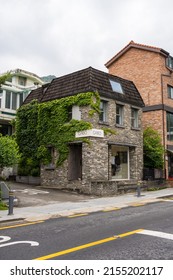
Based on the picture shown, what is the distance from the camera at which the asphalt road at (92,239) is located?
5.89 metres

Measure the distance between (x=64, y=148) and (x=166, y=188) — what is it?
921cm

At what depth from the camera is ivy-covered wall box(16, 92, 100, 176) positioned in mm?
20608

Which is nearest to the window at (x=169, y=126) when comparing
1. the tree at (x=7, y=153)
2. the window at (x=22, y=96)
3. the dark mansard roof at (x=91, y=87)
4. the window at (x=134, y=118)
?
the dark mansard roof at (x=91, y=87)

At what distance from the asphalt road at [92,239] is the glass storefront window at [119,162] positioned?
11.6 metres

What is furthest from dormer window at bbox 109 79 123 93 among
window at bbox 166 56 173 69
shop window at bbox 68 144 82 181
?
window at bbox 166 56 173 69

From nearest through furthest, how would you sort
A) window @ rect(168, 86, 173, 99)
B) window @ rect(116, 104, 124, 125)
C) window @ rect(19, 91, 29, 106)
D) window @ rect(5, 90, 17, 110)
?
window @ rect(116, 104, 124, 125) → window @ rect(168, 86, 173, 99) → window @ rect(5, 90, 17, 110) → window @ rect(19, 91, 29, 106)

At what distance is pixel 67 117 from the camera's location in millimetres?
21766

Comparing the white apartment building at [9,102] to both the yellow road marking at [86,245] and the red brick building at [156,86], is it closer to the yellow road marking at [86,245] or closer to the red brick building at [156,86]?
the red brick building at [156,86]

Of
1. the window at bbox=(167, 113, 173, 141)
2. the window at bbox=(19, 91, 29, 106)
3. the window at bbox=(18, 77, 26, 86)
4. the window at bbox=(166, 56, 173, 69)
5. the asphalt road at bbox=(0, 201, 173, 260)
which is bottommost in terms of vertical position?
the asphalt road at bbox=(0, 201, 173, 260)

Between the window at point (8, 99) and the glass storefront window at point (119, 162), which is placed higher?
the window at point (8, 99)

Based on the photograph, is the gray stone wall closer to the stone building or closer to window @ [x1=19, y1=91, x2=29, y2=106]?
the stone building

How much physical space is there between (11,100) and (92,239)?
26867mm

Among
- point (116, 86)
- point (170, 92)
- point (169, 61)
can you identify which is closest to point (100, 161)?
point (116, 86)
